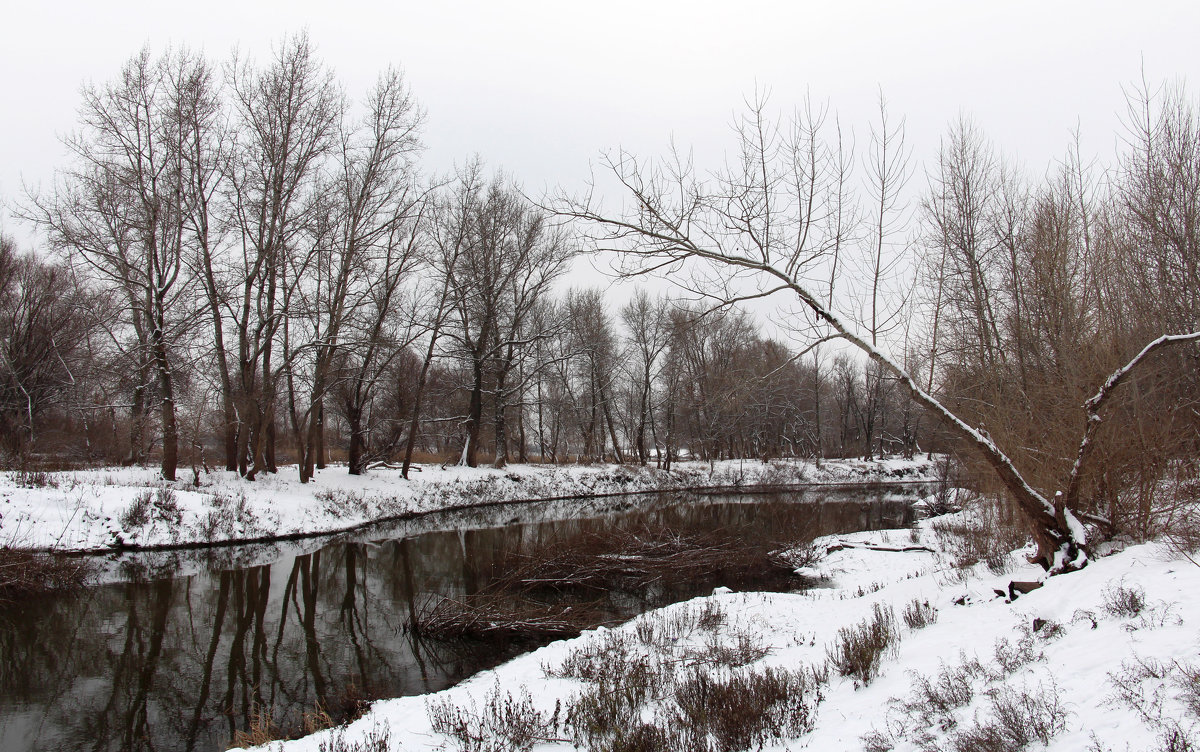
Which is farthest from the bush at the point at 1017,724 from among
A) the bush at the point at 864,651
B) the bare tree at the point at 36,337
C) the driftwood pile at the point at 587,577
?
the bare tree at the point at 36,337

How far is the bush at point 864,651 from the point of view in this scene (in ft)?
19.2

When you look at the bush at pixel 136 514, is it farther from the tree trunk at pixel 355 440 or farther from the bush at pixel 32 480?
the tree trunk at pixel 355 440

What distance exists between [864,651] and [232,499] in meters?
17.8

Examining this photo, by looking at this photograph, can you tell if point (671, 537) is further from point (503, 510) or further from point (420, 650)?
point (503, 510)

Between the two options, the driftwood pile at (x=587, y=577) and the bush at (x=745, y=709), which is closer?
the bush at (x=745, y=709)

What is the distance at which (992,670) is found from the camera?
504 cm

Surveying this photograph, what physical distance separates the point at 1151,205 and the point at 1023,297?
9.05ft

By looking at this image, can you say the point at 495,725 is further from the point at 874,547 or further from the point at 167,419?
the point at 167,419

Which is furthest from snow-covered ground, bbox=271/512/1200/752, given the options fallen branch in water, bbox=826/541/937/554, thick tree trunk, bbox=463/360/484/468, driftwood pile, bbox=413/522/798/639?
thick tree trunk, bbox=463/360/484/468

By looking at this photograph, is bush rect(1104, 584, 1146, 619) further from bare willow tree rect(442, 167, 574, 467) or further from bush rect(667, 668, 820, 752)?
bare willow tree rect(442, 167, 574, 467)

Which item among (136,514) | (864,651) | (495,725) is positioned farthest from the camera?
(136,514)

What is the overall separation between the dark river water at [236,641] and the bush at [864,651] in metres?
4.57

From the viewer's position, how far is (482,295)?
3158cm

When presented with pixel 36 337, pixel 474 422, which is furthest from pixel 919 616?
pixel 36 337
